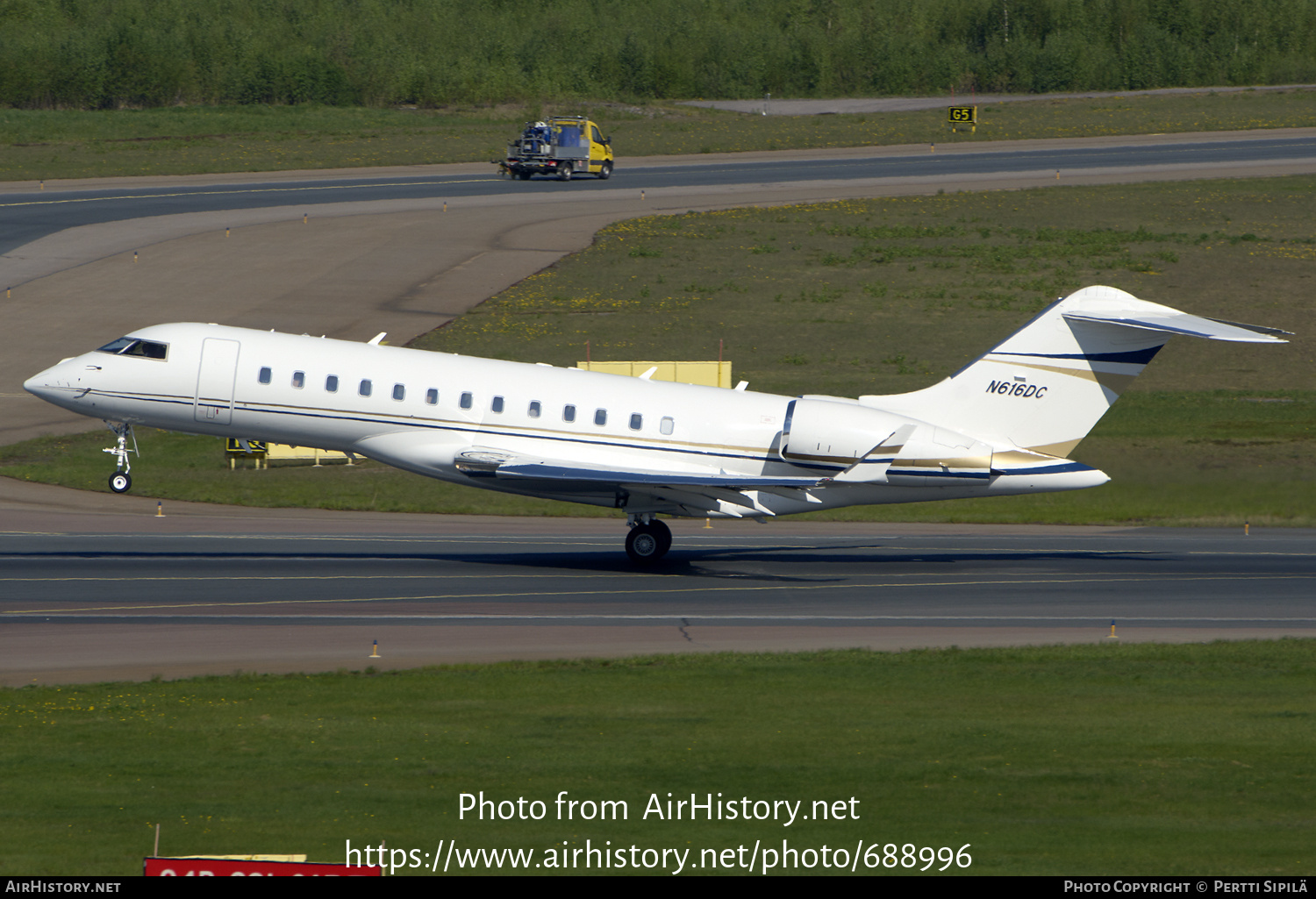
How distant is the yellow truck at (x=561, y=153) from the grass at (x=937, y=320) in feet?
41.4

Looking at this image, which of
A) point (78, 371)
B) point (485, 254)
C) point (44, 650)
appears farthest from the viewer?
point (485, 254)

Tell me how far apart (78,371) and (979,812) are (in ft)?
69.7

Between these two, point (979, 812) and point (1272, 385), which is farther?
point (1272, 385)

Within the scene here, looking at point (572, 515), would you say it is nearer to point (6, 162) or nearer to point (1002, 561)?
point (1002, 561)

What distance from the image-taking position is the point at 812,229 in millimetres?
67125

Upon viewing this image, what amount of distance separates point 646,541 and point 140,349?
1112cm

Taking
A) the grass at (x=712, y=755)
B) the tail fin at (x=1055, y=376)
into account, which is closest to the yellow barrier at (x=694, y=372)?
the tail fin at (x=1055, y=376)

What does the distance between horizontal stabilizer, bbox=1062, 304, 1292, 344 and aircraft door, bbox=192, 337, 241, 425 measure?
17.0 m

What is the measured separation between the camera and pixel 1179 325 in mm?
27672

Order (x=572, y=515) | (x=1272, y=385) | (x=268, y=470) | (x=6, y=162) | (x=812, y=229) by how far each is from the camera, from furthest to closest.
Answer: (x=6, y=162), (x=812, y=229), (x=1272, y=385), (x=268, y=470), (x=572, y=515)

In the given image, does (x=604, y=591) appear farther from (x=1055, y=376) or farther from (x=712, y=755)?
(x=712, y=755)

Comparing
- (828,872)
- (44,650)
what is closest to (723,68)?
(44,650)

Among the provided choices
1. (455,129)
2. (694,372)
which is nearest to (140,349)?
(694,372)

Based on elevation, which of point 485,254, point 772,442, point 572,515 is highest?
point 485,254
